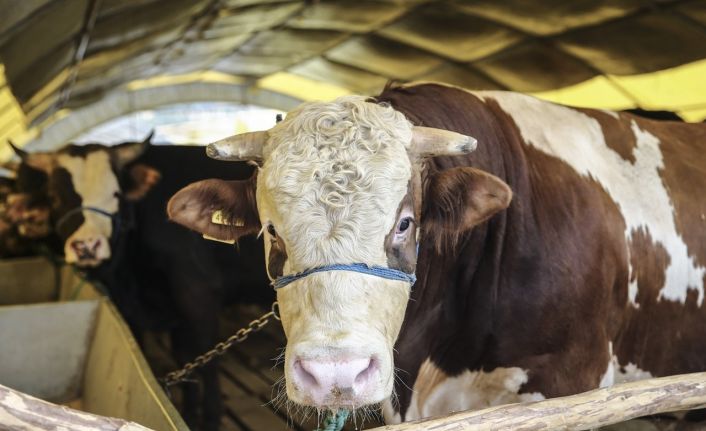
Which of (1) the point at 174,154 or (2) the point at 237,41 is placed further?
(2) the point at 237,41

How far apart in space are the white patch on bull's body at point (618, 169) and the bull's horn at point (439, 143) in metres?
0.62

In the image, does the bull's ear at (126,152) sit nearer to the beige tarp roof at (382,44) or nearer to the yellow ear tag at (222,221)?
the beige tarp roof at (382,44)

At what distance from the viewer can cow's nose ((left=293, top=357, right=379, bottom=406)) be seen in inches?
64.1

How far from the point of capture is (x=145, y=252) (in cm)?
471

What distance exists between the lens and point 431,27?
928cm

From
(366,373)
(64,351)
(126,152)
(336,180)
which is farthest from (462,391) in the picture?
(126,152)

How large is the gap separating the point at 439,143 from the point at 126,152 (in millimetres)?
3118

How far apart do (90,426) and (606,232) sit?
184cm

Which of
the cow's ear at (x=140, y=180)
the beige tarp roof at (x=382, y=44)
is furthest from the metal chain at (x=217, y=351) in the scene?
the beige tarp roof at (x=382, y=44)

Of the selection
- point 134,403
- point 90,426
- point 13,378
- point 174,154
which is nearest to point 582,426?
point 90,426

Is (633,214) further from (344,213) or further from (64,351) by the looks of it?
(64,351)

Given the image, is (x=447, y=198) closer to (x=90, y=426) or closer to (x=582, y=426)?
(x=582, y=426)

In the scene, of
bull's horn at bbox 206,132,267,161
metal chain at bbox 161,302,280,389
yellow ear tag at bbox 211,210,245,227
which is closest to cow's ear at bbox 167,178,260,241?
yellow ear tag at bbox 211,210,245,227

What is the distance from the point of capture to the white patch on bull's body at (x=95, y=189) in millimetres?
4359
